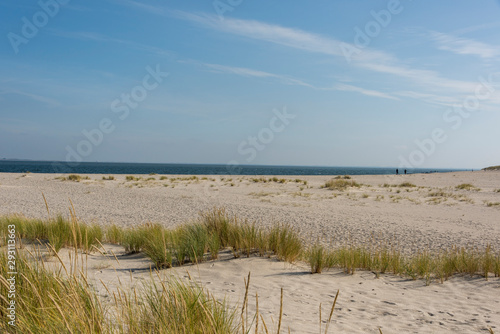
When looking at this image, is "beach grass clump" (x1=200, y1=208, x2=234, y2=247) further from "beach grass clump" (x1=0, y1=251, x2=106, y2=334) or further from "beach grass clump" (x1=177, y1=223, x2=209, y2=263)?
"beach grass clump" (x1=0, y1=251, x2=106, y2=334)

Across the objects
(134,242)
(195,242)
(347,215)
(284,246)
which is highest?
(195,242)

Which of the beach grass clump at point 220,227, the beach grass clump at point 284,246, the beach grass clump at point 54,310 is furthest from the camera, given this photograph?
the beach grass clump at point 220,227

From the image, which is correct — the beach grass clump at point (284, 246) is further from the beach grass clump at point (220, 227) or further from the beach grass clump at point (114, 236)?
the beach grass clump at point (114, 236)

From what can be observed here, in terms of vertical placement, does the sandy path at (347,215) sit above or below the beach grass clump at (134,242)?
below

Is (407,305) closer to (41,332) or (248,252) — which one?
(248,252)

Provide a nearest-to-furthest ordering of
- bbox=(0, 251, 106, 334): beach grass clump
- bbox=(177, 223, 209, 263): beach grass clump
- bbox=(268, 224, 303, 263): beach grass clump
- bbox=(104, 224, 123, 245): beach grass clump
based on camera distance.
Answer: bbox=(0, 251, 106, 334): beach grass clump < bbox=(177, 223, 209, 263): beach grass clump < bbox=(268, 224, 303, 263): beach grass clump < bbox=(104, 224, 123, 245): beach grass clump

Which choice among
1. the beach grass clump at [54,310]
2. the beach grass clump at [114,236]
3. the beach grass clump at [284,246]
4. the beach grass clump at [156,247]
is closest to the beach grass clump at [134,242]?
the beach grass clump at [156,247]

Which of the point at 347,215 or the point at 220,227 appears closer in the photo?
the point at 220,227

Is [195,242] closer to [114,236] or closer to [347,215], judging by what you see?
[114,236]

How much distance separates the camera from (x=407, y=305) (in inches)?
187

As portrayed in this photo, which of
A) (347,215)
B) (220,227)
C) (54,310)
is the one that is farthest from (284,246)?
(347,215)

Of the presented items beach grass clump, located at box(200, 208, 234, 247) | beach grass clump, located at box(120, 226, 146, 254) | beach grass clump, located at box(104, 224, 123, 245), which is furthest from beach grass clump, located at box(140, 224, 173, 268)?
beach grass clump, located at box(104, 224, 123, 245)

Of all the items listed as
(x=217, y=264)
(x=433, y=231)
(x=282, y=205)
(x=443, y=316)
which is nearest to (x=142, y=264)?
(x=217, y=264)

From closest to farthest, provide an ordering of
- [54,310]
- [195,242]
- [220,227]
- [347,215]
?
[54,310] → [195,242] → [220,227] → [347,215]
